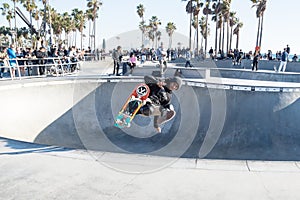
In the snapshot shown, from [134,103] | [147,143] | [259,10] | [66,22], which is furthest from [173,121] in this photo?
[66,22]

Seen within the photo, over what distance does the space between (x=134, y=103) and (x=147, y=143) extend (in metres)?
8.28

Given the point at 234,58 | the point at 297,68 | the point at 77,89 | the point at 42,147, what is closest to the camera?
the point at 42,147

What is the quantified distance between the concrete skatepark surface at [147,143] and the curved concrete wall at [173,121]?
44 mm

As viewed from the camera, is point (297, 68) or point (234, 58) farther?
point (234, 58)

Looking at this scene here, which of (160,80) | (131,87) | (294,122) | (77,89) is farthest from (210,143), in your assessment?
(160,80)

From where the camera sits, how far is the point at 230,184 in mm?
4262

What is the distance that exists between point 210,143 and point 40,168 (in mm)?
8062

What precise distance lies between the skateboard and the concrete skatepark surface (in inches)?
40.0

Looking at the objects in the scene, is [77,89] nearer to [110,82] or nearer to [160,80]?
[110,82]

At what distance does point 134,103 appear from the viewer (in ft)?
13.4

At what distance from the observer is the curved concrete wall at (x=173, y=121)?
10.9 m

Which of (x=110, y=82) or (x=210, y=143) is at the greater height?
(x=110, y=82)

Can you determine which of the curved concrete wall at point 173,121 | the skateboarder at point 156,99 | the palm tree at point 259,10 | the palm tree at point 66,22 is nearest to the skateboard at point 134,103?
the skateboarder at point 156,99

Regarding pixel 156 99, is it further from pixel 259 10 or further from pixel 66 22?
pixel 66 22
